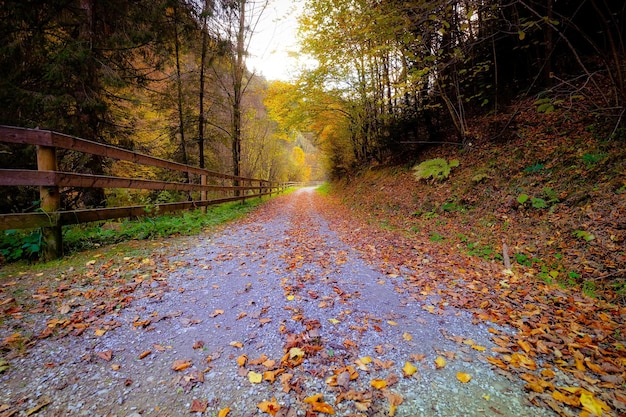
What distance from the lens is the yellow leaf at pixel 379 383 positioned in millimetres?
1745

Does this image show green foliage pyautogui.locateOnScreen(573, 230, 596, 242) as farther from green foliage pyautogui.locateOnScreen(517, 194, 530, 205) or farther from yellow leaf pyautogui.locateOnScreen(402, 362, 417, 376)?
yellow leaf pyautogui.locateOnScreen(402, 362, 417, 376)

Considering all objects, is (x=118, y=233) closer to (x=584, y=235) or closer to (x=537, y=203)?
(x=584, y=235)

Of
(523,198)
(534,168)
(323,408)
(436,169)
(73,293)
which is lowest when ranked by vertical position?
(323,408)

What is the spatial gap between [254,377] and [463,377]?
1449 millimetres

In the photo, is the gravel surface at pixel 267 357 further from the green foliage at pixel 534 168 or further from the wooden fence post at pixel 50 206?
the green foliage at pixel 534 168

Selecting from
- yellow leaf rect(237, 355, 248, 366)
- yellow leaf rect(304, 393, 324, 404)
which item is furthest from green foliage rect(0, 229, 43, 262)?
yellow leaf rect(304, 393, 324, 404)

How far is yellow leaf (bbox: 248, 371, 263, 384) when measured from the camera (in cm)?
176

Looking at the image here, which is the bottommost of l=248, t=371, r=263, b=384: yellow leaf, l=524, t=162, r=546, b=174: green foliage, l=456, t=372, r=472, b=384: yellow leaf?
l=456, t=372, r=472, b=384: yellow leaf

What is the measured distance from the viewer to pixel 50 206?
10.7 feet

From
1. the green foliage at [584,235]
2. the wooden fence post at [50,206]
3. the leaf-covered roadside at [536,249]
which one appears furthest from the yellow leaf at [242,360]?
the green foliage at [584,235]

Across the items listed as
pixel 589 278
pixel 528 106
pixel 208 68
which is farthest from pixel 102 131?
pixel 528 106

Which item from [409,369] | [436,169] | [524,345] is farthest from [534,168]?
[409,369]

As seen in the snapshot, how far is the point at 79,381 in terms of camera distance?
169 cm

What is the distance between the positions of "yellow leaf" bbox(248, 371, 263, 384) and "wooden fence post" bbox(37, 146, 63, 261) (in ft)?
10.6
